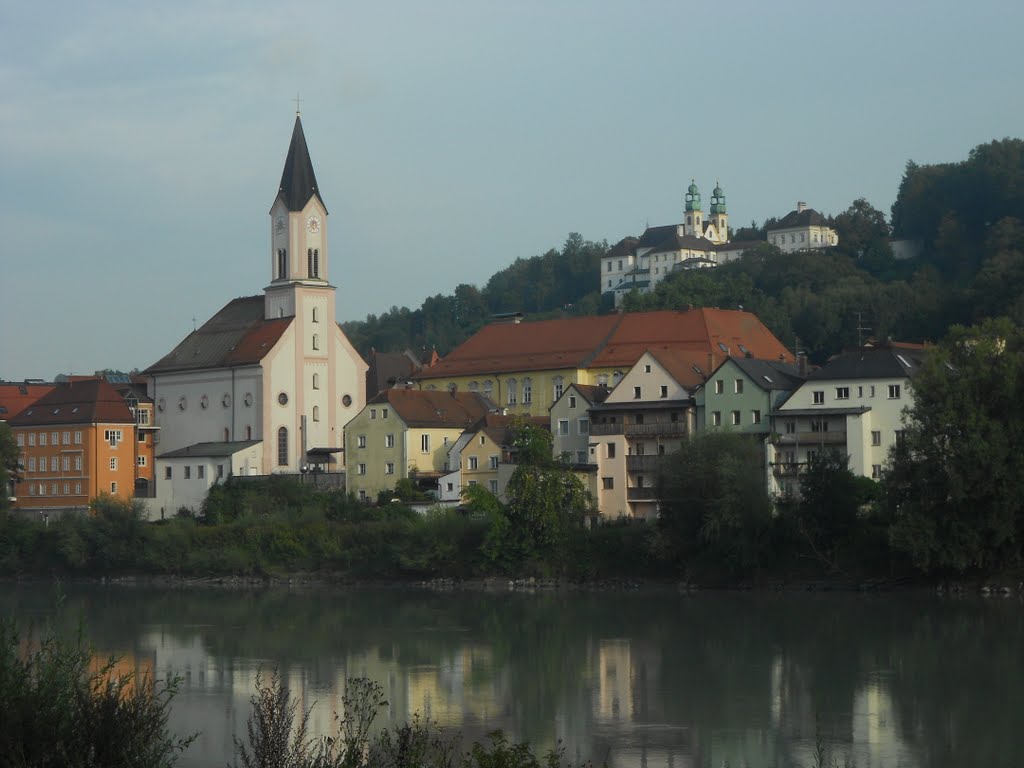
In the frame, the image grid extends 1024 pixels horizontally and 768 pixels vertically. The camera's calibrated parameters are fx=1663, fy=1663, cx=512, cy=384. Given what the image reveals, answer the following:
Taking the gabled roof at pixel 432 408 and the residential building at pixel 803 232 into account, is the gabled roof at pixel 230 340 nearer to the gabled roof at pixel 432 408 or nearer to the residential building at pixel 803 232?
the gabled roof at pixel 432 408

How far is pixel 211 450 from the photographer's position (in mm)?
79438

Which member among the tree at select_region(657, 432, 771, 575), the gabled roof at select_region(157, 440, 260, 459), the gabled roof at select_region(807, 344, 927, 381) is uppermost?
the gabled roof at select_region(807, 344, 927, 381)

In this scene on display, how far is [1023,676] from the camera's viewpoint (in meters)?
→ 34.2

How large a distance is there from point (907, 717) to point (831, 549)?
23.0 m

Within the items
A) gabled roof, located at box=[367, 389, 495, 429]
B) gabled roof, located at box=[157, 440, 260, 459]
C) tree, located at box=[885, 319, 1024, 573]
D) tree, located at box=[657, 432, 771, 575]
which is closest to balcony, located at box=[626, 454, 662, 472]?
tree, located at box=[657, 432, 771, 575]

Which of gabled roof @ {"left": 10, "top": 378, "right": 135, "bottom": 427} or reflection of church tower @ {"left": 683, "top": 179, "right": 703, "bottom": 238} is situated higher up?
reflection of church tower @ {"left": 683, "top": 179, "right": 703, "bottom": 238}

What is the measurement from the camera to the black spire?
279ft

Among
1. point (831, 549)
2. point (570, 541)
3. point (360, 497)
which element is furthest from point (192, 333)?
point (831, 549)

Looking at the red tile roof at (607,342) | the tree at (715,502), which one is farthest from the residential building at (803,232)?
the tree at (715,502)

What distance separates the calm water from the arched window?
23.4 metres

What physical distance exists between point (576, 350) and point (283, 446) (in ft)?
49.2

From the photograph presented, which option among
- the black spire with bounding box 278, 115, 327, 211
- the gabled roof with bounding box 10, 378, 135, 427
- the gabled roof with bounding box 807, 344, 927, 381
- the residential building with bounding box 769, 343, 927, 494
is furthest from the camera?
the black spire with bounding box 278, 115, 327, 211

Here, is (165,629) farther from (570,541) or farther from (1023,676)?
(1023,676)

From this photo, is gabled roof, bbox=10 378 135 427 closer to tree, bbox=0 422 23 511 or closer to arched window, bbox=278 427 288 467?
tree, bbox=0 422 23 511
